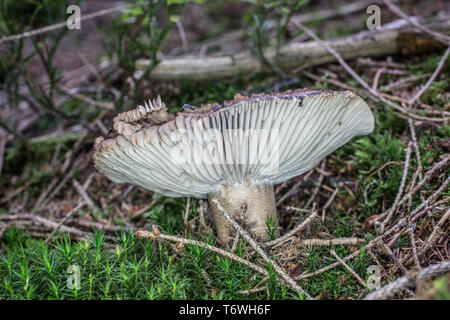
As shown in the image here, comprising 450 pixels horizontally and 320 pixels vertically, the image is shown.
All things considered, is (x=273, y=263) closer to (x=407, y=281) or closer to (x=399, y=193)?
(x=407, y=281)

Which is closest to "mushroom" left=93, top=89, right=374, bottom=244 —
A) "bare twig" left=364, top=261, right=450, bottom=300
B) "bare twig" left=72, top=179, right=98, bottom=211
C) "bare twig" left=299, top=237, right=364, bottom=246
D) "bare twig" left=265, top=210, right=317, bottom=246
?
"bare twig" left=265, top=210, right=317, bottom=246

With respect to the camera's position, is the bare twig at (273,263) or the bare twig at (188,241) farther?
the bare twig at (188,241)

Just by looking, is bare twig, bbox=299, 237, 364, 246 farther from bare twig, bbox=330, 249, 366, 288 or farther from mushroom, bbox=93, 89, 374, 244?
mushroom, bbox=93, 89, 374, 244

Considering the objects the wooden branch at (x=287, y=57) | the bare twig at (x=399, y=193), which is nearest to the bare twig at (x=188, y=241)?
the bare twig at (x=399, y=193)

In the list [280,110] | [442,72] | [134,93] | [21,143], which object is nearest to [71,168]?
[21,143]

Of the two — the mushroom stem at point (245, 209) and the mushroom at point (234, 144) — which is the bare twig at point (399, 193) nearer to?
the mushroom at point (234, 144)

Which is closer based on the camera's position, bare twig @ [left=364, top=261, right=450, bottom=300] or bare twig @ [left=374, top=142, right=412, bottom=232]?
bare twig @ [left=364, top=261, right=450, bottom=300]

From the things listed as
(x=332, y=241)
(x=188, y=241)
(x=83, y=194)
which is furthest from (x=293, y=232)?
(x=83, y=194)
